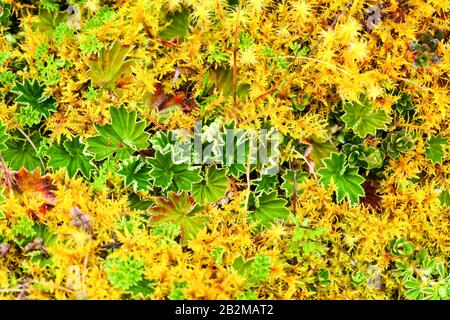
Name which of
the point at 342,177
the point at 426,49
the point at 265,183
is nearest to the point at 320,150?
→ the point at 342,177

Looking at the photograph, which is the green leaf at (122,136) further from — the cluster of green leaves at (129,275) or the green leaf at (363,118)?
the green leaf at (363,118)

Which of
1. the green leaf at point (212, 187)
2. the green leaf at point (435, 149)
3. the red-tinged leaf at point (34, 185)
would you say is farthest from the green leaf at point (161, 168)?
the green leaf at point (435, 149)

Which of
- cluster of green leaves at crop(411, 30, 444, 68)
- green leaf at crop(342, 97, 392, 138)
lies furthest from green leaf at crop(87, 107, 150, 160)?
cluster of green leaves at crop(411, 30, 444, 68)

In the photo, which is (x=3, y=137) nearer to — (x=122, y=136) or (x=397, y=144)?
(x=122, y=136)

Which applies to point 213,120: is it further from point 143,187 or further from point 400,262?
point 400,262
